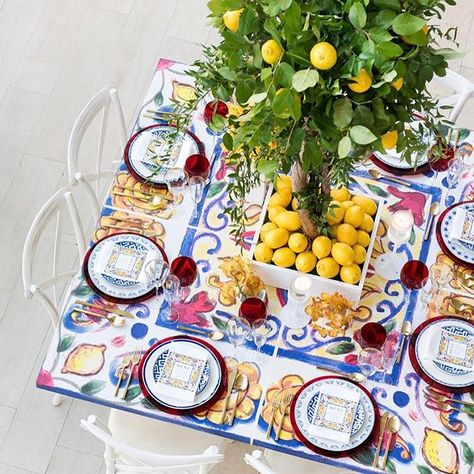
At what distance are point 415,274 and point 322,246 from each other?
32 cm

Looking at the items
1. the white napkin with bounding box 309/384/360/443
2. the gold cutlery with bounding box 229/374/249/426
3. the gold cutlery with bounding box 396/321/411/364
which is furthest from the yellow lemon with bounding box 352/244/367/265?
the gold cutlery with bounding box 229/374/249/426

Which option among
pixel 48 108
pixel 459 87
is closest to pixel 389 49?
pixel 459 87

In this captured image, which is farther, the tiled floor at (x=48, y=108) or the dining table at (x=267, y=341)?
the tiled floor at (x=48, y=108)

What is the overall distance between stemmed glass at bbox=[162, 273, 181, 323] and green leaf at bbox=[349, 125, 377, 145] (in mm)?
Result: 952

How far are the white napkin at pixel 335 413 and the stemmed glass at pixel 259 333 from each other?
0.22 metres

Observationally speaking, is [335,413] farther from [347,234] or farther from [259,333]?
[347,234]

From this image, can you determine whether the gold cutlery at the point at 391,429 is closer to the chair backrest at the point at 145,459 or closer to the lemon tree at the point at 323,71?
the chair backrest at the point at 145,459

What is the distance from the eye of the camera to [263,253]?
2.41 m

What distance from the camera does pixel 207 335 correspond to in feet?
7.95

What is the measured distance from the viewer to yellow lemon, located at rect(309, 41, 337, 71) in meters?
1.54

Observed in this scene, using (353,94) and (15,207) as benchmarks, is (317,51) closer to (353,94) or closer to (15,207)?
(353,94)

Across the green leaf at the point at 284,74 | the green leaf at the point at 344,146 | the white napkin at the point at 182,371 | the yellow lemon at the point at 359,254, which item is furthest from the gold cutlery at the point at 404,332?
the green leaf at the point at 284,74

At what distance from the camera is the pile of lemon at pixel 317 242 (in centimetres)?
238

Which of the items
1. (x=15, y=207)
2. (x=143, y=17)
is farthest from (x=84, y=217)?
(x=143, y=17)
